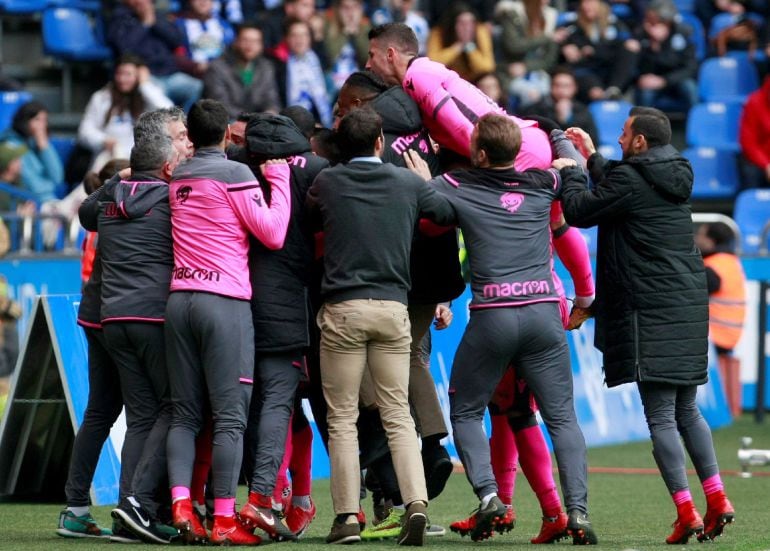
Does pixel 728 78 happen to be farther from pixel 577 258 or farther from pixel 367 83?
pixel 367 83

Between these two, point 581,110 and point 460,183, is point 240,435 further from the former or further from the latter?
point 581,110

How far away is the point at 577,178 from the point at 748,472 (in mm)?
3958

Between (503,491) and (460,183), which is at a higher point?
(460,183)

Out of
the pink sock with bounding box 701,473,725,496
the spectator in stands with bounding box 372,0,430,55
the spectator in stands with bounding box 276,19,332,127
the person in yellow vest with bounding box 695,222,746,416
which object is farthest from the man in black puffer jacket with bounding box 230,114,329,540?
the spectator in stands with bounding box 372,0,430,55

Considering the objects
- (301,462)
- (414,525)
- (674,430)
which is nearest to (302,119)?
(301,462)

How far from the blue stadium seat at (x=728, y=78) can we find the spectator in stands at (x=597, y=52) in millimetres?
980

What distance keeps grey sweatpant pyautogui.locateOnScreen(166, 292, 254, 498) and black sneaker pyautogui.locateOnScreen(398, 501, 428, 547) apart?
0.78 m

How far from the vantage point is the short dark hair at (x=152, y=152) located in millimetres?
7352

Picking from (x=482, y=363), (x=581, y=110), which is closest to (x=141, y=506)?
(x=482, y=363)

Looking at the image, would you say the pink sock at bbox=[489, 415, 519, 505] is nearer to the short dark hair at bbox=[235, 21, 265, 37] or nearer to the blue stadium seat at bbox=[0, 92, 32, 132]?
the short dark hair at bbox=[235, 21, 265, 37]

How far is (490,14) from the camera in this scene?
18.7 m

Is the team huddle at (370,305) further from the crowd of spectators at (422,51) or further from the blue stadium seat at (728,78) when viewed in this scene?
the blue stadium seat at (728,78)

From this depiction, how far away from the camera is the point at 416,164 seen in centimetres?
744

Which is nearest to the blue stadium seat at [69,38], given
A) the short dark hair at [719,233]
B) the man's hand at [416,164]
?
the short dark hair at [719,233]
